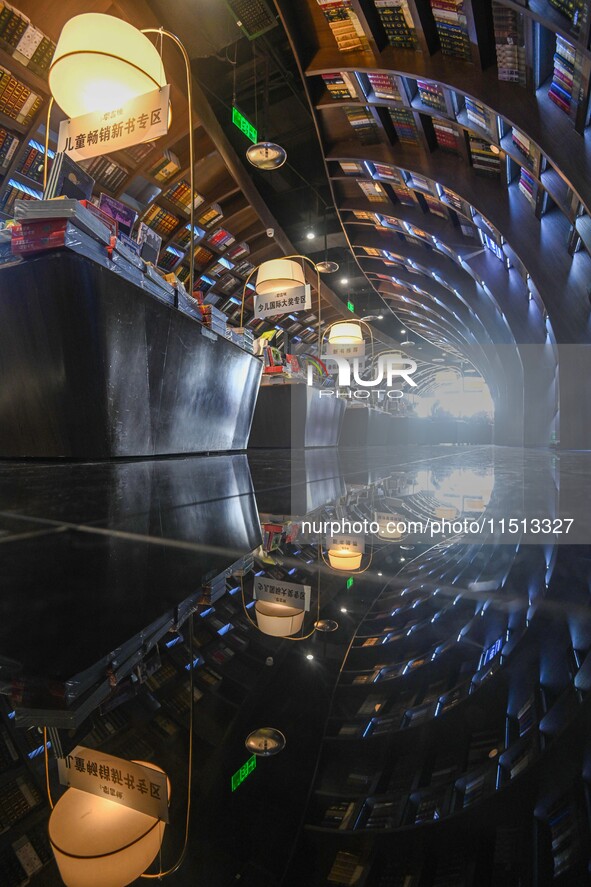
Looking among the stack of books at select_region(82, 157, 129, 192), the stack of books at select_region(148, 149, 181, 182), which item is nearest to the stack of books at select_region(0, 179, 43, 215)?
the stack of books at select_region(82, 157, 129, 192)

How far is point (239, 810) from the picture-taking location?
0.49ft

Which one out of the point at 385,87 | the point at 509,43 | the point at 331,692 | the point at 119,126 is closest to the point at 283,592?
the point at 331,692

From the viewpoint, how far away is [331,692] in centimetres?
22

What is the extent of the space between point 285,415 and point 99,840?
193 inches

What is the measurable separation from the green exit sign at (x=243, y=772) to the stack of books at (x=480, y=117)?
523 cm

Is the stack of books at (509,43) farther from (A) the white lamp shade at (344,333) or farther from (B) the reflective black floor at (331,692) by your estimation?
(A) the white lamp shade at (344,333)

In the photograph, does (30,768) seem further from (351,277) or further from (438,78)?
(351,277)

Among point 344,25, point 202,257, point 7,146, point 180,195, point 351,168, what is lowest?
point 7,146

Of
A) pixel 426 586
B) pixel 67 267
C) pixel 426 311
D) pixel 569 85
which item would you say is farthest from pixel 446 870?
pixel 426 311

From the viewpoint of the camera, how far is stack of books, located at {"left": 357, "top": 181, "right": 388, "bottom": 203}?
6691mm

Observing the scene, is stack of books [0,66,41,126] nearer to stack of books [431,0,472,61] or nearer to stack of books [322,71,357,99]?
stack of books [322,71,357,99]

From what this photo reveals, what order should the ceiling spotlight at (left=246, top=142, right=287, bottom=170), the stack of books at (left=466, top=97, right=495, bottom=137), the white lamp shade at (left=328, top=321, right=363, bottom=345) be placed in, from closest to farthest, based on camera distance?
the ceiling spotlight at (left=246, top=142, right=287, bottom=170), the stack of books at (left=466, top=97, right=495, bottom=137), the white lamp shade at (left=328, top=321, right=363, bottom=345)

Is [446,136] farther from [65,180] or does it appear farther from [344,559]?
[344,559]

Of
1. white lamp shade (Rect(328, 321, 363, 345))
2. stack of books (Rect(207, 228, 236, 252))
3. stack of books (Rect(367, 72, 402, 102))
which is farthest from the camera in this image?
white lamp shade (Rect(328, 321, 363, 345))
